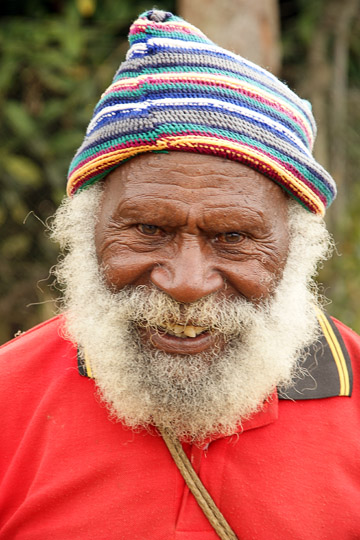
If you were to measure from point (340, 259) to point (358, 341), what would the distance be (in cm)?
306

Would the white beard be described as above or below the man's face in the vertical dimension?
below

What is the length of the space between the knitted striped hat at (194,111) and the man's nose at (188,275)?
324mm

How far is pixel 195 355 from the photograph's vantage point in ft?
6.97

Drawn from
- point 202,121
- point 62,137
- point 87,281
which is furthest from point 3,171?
point 202,121

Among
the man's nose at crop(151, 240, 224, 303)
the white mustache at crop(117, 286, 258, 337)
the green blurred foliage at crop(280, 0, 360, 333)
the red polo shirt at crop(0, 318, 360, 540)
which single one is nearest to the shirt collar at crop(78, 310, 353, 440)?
the red polo shirt at crop(0, 318, 360, 540)

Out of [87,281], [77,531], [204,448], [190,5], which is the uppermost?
[190,5]

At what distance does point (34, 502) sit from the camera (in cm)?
217

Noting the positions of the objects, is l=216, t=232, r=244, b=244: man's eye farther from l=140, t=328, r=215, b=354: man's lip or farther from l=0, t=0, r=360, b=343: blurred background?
l=0, t=0, r=360, b=343: blurred background

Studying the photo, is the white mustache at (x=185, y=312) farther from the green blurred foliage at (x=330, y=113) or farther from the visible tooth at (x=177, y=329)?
the green blurred foliage at (x=330, y=113)

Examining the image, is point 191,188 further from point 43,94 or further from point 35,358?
point 43,94

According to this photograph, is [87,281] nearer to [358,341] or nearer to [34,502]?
[34,502]

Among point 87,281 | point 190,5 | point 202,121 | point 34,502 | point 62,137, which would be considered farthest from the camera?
point 62,137

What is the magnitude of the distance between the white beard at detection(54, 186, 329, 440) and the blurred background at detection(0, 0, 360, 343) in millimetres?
2748

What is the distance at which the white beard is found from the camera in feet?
6.95
